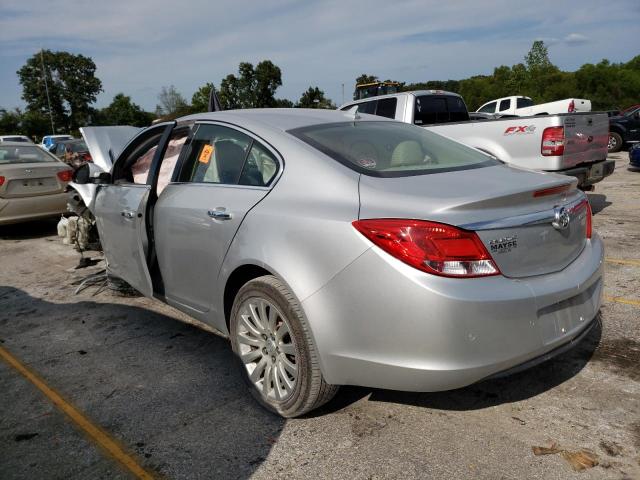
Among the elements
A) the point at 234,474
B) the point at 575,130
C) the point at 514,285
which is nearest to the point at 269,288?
the point at 234,474

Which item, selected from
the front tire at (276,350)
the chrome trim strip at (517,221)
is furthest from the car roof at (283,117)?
the chrome trim strip at (517,221)

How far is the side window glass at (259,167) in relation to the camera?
9.80 ft

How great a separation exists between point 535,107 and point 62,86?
84.0 meters

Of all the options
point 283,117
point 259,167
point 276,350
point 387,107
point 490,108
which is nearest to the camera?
point 276,350

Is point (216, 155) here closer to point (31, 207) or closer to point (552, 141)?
point (552, 141)

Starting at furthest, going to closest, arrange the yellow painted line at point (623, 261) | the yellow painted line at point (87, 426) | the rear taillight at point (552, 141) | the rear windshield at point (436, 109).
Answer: the rear windshield at point (436, 109) → the rear taillight at point (552, 141) → the yellow painted line at point (623, 261) → the yellow painted line at point (87, 426)

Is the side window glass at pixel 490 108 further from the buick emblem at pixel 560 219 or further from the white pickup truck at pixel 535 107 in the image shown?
the buick emblem at pixel 560 219

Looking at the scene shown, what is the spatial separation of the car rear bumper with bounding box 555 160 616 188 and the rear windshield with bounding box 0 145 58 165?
322 inches

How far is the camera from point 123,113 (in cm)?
8312

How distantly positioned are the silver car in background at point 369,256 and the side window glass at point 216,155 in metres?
0.01

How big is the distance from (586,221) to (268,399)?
2028 millimetres

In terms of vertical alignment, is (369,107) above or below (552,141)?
above

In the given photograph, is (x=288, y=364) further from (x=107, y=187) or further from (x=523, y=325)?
(x=107, y=187)

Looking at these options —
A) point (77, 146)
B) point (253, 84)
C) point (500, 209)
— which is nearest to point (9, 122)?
point (253, 84)
